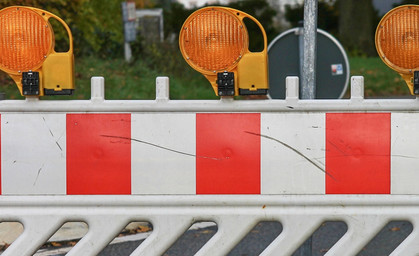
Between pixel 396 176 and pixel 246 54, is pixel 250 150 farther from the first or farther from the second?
pixel 396 176

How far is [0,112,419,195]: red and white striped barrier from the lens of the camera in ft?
10.3

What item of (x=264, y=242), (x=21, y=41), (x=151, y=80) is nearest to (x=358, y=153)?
(x=21, y=41)

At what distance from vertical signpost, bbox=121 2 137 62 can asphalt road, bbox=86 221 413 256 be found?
16.1 m

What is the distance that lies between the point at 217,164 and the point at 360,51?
24.3 m

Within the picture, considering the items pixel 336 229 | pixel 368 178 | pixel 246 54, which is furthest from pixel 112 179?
pixel 336 229

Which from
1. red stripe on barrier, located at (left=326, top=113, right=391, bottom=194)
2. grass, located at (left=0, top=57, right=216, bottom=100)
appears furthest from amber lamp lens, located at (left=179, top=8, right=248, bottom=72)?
grass, located at (left=0, top=57, right=216, bottom=100)

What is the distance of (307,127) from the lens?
10.4ft

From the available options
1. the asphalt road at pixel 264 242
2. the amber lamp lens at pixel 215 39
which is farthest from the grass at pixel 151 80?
the amber lamp lens at pixel 215 39

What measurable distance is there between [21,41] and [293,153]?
1.08 meters

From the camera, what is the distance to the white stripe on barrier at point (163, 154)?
3.16 meters

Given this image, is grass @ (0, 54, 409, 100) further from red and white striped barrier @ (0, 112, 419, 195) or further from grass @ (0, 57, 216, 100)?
red and white striped barrier @ (0, 112, 419, 195)

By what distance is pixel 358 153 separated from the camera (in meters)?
3.16

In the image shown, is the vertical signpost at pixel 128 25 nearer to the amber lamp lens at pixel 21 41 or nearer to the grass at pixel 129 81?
the grass at pixel 129 81

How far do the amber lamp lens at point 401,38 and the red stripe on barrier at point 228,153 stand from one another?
1.79ft
